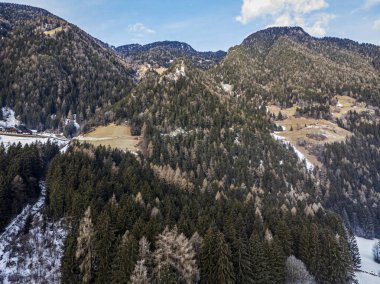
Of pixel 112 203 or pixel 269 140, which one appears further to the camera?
pixel 269 140

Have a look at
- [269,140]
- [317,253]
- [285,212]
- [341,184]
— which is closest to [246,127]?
[269,140]

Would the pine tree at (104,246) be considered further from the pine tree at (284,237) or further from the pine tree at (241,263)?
the pine tree at (284,237)

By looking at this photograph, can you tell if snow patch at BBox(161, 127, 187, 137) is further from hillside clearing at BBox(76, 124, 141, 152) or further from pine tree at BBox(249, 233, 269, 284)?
pine tree at BBox(249, 233, 269, 284)

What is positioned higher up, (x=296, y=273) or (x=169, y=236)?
(x=169, y=236)

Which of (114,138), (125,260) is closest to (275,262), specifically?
(125,260)

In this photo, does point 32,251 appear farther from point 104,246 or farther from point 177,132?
point 177,132

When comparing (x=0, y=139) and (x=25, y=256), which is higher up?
(x=0, y=139)

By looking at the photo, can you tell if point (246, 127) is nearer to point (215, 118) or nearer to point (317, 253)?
point (215, 118)
